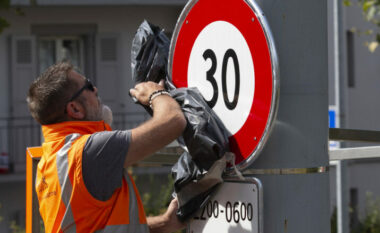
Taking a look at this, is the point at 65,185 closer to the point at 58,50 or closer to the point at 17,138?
the point at 17,138

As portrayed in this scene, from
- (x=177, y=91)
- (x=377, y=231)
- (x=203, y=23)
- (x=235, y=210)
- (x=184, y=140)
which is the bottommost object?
(x=377, y=231)

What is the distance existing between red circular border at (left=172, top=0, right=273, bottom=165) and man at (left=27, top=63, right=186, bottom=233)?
271 millimetres

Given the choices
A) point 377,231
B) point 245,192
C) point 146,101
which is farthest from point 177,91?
point 377,231

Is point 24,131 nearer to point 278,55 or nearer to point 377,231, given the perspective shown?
point 377,231

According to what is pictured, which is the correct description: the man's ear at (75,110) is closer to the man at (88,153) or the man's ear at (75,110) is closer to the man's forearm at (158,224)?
the man at (88,153)

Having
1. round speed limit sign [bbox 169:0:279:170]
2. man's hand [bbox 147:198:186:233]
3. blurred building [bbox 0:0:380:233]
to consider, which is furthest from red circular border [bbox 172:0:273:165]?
blurred building [bbox 0:0:380:233]

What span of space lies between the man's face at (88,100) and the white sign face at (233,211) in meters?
0.64

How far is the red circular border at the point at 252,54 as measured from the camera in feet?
8.25

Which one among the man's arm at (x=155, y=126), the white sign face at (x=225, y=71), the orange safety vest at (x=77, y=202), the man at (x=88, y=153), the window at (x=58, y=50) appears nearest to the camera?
the white sign face at (x=225, y=71)

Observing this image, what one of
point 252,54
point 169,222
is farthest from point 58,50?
point 252,54

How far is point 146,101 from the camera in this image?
298 centimetres

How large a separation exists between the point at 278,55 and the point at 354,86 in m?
16.2

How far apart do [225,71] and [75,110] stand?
2.59 ft

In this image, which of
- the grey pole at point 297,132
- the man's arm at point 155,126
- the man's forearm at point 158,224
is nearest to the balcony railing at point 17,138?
the man's forearm at point 158,224
